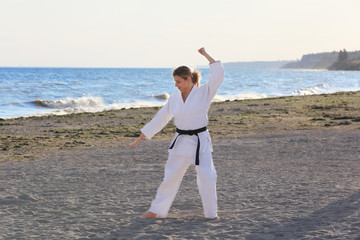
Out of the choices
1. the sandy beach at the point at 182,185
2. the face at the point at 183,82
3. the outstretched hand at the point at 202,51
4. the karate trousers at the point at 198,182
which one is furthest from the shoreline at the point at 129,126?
the outstretched hand at the point at 202,51

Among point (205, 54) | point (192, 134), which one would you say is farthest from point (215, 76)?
point (192, 134)

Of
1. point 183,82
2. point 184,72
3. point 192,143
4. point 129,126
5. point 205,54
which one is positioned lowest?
point 129,126

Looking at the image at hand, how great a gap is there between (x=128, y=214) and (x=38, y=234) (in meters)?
1.09

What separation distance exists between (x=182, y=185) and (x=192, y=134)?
2.20m

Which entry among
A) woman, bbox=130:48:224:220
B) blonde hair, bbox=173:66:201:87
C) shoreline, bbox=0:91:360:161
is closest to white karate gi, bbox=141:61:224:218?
woman, bbox=130:48:224:220

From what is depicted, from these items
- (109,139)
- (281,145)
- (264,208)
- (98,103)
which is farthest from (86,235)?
(98,103)

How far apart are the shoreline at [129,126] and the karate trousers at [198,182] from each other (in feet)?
17.1

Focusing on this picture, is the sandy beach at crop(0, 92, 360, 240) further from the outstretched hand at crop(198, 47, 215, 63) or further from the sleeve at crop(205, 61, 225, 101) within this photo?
the outstretched hand at crop(198, 47, 215, 63)

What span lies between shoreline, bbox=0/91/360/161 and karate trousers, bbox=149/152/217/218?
5.21 meters

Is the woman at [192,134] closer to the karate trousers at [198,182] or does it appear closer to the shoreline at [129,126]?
the karate trousers at [198,182]

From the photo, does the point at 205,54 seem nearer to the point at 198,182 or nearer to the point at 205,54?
the point at 205,54

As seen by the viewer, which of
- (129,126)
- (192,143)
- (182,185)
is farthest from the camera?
(129,126)

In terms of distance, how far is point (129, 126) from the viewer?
50.6 ft

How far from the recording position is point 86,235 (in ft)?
16.0
